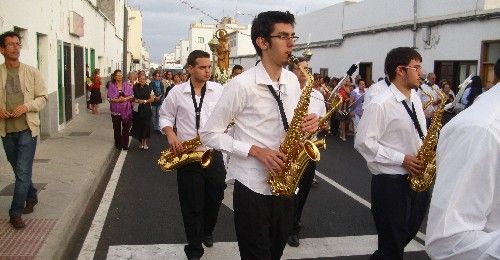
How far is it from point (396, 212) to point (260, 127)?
1.32m

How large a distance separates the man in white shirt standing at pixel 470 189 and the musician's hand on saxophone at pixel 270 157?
1605mm

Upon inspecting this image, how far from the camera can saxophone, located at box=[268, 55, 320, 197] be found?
3.31 m

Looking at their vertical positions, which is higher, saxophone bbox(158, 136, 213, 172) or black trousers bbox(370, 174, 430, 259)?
saxophone bbox(158, 136, 213, 172)

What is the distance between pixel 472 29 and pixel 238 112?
49.7ft

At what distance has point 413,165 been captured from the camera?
3875 millimetres

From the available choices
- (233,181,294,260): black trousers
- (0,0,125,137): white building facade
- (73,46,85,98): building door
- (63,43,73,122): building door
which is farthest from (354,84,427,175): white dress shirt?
(73,46,85,98): building door

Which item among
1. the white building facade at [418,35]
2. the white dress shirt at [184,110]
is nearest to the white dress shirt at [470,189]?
the white dress shirt at [184,110]

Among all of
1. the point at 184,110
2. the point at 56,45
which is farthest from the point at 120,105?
the point at 184,110

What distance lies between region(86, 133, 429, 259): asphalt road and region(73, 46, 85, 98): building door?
10354mm

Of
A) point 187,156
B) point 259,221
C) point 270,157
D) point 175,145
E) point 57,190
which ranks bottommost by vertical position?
point 57,190

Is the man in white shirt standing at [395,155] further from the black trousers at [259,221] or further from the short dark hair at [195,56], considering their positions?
the short dark hair at [195,56]

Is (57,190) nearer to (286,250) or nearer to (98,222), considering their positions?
(98,222)

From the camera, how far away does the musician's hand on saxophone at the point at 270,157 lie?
3.18m

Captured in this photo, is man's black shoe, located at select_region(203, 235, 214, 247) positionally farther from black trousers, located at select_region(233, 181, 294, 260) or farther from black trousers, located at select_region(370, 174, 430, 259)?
black trousers, located at select_region(233, 181, 294, 260)
